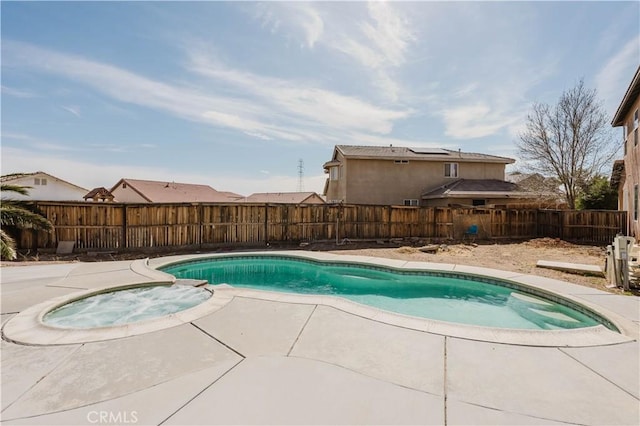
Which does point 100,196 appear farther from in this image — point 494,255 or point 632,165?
point 632,165

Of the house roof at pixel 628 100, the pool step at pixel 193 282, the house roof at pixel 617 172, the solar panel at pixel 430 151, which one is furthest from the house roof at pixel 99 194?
the house roof at pixel 617 172

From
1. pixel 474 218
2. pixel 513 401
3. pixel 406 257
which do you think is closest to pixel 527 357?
pixel 513 401

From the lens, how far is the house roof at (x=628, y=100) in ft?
34.8

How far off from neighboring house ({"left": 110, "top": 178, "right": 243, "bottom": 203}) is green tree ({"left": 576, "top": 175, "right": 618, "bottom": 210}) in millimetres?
28990

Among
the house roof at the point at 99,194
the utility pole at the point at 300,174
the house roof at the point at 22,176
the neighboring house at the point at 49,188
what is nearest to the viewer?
the house roof at the point at 22,176

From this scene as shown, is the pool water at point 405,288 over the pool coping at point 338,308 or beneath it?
beneath

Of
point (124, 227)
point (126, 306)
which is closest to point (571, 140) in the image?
point (126, 306)

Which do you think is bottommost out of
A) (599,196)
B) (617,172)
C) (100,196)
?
(599,196)

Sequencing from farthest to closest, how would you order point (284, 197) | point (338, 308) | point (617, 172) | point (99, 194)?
point (284, 197)
point (99, 194)
point (617, 172)
point (338, 308)

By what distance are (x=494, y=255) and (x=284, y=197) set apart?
30433mm

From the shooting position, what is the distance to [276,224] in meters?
13.8

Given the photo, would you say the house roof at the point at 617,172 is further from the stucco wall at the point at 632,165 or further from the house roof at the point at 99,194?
the house roof at the point at 99,194

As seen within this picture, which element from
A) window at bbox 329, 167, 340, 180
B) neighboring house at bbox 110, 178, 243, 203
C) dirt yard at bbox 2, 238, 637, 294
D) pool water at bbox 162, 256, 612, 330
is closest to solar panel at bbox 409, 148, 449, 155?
window at bbox 329, 167, 340, 180

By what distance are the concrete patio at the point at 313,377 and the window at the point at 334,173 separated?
775 inches
